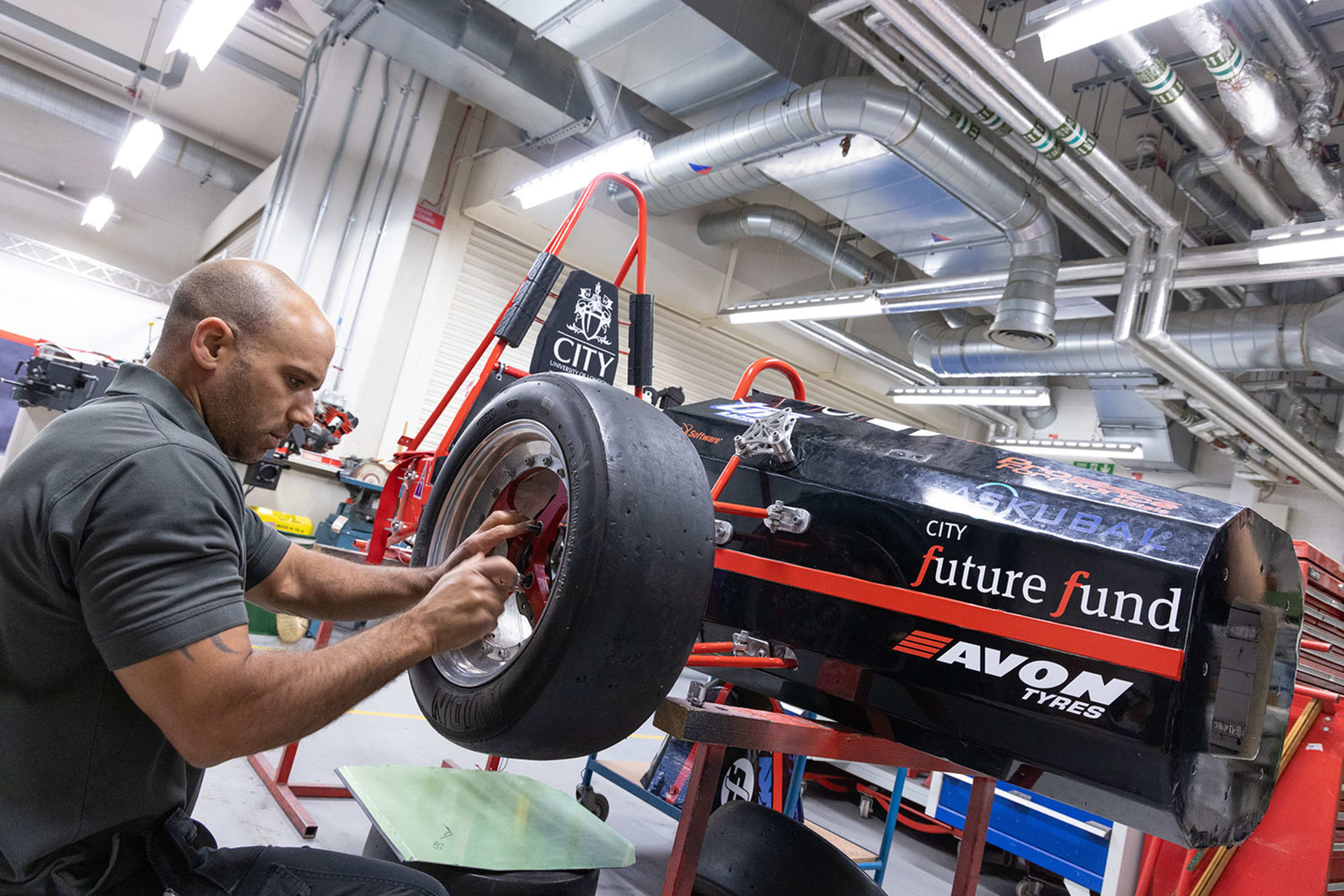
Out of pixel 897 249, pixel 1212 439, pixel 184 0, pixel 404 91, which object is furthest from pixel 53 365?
pixel 1212 439

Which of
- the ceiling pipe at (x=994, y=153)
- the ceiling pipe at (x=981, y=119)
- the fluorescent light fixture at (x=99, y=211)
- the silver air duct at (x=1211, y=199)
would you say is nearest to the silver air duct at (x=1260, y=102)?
the silver air duct at (x=1211, y=199)

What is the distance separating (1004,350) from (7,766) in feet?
34.1

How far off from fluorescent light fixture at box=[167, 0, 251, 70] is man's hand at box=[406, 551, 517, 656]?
5.19 m

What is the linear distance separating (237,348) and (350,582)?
0.60 meters

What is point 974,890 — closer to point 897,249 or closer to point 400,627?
point 400,627

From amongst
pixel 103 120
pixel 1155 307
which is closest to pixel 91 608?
pixel 1155 307

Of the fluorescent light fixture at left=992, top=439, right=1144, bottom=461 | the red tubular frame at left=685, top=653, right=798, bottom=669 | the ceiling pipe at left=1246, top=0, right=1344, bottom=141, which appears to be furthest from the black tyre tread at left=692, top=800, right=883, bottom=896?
the fluorescent light fixture at left=992, top=439, right=1144, bottom=461

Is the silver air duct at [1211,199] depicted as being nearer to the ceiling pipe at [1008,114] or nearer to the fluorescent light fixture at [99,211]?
the ceiling pipe at [1008,114]

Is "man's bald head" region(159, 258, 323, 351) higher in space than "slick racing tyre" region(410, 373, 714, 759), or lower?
higher

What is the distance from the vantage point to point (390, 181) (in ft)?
28.3

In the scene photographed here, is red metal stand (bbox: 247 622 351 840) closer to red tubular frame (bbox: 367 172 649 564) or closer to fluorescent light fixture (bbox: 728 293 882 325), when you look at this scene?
red tubular frame (bbox: 367 172 649 564)

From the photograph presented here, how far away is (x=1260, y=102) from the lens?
509 cm

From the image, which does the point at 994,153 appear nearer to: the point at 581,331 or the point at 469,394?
the point at 581,331

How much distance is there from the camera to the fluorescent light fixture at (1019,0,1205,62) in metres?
3.72
